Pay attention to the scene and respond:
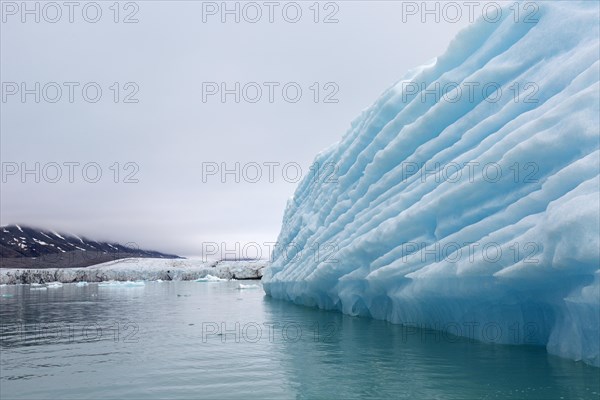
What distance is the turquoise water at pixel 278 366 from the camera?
232 inches

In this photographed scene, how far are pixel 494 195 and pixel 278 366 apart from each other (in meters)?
4.63

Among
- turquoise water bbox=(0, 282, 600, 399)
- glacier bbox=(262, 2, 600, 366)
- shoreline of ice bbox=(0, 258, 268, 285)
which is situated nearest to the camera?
turquoise water bbox=(0, 282, 600, 399)

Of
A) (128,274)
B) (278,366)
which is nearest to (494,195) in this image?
(278,366)

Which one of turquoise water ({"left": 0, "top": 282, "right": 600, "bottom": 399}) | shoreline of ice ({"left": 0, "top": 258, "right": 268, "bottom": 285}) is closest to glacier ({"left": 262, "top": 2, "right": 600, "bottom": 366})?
turquoise water ({"left": 0, "top": 282, "right": 600, "bottom": 399})

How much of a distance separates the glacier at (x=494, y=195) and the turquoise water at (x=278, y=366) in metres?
0.78

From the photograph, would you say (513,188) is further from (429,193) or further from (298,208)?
(298,208)

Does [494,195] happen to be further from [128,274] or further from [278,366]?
[128,274]

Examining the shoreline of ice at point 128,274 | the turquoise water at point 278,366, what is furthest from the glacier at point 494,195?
the shoreline of ice at point 128,274

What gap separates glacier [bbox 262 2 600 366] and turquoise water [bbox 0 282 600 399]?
30.7 inches

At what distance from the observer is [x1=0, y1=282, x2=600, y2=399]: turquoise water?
5.89 meters

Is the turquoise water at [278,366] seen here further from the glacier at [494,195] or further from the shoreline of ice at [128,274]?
the shoreline of ice at [128,274]

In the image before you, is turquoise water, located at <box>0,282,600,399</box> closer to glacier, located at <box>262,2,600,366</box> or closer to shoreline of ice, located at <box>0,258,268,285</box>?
glacier, located at <box>262,2,600,366</box>

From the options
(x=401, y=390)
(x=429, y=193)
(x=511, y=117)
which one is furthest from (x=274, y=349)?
(x=511, y=117)

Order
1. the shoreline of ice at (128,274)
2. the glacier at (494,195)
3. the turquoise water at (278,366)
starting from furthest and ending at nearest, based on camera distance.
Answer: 1. the shoreline of ice at (128,274)
2. the glacier at (494,195)
3. the turquoise water at (278,366)
